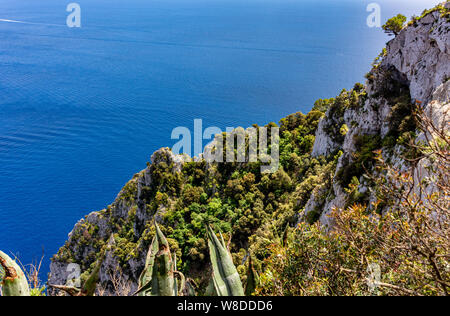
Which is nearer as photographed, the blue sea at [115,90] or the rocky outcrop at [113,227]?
the rocky outcrop at [113,227]

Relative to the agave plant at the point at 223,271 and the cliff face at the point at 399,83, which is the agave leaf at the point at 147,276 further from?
the cliff face at the point at 399,83

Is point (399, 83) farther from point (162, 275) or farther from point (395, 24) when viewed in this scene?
point (162, 275)

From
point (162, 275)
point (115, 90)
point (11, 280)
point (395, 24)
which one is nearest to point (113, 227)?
point (11, 280)
